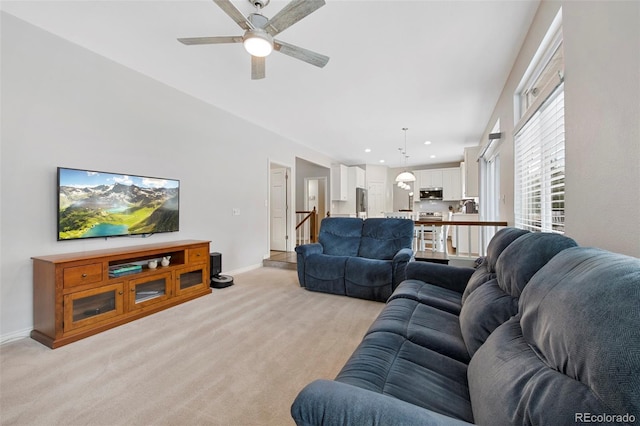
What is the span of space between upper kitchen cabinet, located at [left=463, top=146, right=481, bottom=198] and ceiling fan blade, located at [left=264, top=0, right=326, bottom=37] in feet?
18.2

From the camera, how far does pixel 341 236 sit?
4070 mm

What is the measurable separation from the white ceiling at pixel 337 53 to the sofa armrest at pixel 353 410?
2493mm

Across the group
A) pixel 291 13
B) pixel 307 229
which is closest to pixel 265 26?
pixel 291 13

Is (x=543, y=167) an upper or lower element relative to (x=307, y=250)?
upper

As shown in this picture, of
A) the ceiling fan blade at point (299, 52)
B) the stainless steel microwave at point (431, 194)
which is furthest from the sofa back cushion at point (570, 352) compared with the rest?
the stainless steel microwave at point (431, 194)

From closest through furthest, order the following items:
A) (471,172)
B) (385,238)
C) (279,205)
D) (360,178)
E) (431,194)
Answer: (385,238) → (471,172) → (279,205) → (360,178) → (431,194)

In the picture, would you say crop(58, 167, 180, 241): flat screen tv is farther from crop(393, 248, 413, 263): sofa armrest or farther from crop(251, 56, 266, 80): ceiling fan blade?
crop(393, 248, 413, 263): sofa armrest

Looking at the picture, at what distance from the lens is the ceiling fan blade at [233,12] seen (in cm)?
164

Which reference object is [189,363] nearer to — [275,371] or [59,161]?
[275,371]

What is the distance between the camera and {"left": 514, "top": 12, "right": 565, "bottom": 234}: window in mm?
1937

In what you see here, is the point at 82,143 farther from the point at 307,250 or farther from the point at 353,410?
the point at 353,410

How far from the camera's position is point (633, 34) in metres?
1.09

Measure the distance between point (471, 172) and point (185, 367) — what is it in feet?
21.2

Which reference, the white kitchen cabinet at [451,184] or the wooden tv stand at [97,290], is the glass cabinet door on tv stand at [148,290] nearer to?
the wooden tv stand at [97,290]
